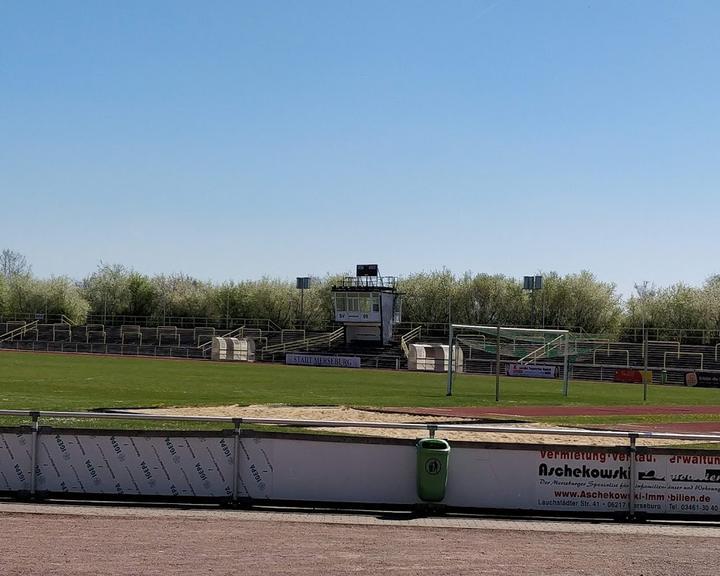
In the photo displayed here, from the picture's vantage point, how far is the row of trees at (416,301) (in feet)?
386

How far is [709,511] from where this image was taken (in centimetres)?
1505

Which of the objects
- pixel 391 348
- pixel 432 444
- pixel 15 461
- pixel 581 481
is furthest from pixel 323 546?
pixel 391 348

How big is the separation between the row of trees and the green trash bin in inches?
3906

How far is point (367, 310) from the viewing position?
98188mm

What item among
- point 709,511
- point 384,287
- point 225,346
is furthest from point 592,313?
point 709,511

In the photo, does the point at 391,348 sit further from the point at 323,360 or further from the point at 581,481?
the point at 581,481

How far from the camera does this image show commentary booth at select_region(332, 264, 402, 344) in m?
98.3

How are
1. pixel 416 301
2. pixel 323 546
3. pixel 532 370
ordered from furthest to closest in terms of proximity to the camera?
pixel 416 301, pixel 532 370, pixel 323 546

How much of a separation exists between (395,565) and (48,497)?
21.7 feet

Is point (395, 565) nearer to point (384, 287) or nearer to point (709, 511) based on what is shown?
point (709, 511)

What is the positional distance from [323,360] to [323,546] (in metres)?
72.4

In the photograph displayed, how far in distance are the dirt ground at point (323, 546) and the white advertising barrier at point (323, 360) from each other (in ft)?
227

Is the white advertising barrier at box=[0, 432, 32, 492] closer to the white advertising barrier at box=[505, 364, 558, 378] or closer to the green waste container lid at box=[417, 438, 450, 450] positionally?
the green waste container lid at box=[417, 438, 450, 450]

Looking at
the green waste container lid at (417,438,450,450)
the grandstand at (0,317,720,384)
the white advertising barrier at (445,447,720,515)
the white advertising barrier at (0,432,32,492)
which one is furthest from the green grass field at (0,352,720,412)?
the white advertising barrier at (445,447,720,515)
